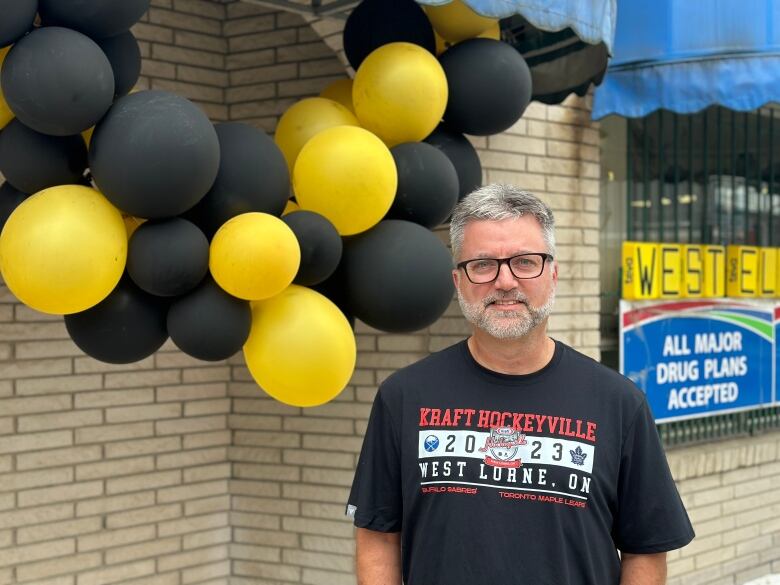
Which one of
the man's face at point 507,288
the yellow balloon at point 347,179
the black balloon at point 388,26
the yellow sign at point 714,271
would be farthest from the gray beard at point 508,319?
the yellow sign at point 714,271

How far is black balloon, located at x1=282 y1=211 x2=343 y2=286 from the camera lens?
3.53m

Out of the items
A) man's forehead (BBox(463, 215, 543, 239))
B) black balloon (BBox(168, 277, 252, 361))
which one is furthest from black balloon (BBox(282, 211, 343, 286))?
man's forehead (BBox(463, 215, 543, 239))

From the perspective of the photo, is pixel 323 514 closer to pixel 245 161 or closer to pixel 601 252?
pixel 601 252

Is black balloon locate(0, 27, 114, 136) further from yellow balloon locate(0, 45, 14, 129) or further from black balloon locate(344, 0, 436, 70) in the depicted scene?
black balloon locate(344, 0, 436, 70)

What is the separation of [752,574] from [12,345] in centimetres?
474

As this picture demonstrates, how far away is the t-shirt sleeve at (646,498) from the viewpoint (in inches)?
90.4

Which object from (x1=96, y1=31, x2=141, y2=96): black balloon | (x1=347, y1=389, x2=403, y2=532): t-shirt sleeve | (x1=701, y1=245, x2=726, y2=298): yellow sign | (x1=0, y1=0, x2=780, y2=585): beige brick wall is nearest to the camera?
(x1=347, y1=389, x2=403, y2=532): t-shirt sleeve

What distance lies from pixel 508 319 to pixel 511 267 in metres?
0.10

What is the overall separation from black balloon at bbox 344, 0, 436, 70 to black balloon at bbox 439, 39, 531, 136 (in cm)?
13

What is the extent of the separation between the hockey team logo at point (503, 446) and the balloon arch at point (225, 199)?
1.16 m

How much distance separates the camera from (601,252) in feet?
20.5

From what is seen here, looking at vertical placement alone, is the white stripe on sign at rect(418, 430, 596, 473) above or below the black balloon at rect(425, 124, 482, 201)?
below

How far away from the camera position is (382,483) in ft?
7.88

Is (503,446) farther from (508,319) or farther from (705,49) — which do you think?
Result: (705,49)
